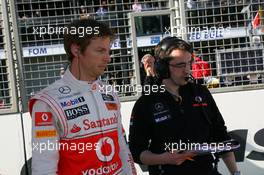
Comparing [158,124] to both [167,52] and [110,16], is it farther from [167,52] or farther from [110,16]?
[110,16]

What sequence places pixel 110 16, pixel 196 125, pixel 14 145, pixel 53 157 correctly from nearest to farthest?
pixel 53 157 → pixel 196 125 → pixel 14 145 → pixel 110 16

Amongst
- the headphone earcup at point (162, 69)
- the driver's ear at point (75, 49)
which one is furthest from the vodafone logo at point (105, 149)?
the headphone earcup at point (162, 69)

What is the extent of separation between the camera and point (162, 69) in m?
2.83

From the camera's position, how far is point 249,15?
5.46 meters

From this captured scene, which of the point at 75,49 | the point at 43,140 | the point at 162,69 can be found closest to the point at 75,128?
the point at 43,140

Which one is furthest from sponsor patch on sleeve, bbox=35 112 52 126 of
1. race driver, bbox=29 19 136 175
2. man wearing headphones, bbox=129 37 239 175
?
man wearing headphones, bbox=129 37 239 175

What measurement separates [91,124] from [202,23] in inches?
142

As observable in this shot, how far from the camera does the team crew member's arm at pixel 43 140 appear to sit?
1987 millimetres

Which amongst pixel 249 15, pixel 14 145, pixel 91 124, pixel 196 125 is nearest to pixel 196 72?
pixel 249 15

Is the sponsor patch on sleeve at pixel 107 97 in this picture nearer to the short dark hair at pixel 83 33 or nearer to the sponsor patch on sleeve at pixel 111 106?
the sponsor patch on sleeve at pixel 111 106

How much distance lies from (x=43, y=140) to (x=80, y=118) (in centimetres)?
20

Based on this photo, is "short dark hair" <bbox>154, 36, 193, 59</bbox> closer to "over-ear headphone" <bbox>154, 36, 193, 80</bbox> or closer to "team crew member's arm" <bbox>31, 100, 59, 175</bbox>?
"over-ear headphone" <bbox>154, 36, 193, 80</bbox>

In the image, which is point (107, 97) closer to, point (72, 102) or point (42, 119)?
point (72, 102)

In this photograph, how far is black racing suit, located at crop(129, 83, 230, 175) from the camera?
2.72 m
